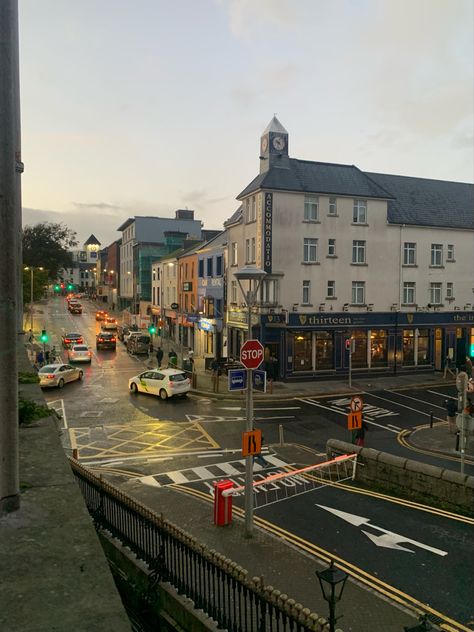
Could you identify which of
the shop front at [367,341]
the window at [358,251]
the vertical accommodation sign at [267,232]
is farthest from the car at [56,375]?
the window at [358,251]

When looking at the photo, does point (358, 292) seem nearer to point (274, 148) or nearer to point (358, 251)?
point (358, 251)

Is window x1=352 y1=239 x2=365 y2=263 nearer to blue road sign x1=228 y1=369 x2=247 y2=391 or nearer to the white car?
the white car

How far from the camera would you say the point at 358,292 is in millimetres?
38656

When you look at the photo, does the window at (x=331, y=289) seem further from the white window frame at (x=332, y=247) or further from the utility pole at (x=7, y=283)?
the utility pole at (x=7, y=283)

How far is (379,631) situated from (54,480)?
523 centimetres

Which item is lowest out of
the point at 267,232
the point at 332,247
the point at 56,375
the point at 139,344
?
the point at 56,375

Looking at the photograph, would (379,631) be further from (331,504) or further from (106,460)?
(106,460)

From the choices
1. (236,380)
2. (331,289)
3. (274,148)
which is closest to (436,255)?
(331,289)

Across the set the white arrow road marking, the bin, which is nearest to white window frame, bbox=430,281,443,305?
the white arrow road marking

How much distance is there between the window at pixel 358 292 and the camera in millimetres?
38500

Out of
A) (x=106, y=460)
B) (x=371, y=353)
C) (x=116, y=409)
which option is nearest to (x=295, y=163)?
(x=371, y=353)

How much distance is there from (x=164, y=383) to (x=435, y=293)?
2298 centimetres

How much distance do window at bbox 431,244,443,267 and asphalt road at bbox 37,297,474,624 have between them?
11262 mm

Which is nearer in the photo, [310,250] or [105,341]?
[310,250]
